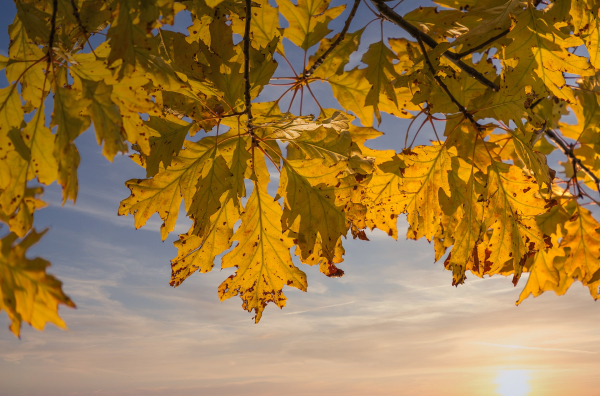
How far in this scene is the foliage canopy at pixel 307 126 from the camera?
1035 millimetres

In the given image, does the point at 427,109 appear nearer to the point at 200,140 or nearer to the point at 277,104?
the point at 277,104

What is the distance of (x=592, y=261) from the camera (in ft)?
6.39

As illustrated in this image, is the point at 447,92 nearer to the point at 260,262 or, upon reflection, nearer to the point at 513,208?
the point at 513,208

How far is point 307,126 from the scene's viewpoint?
120 cm

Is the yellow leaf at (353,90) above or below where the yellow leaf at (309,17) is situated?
below

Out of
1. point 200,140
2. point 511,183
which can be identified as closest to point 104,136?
point 200,140

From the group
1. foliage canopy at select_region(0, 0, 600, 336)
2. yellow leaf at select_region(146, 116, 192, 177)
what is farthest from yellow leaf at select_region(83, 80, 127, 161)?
yellow leaf at select_region(146, 116, 192, 177)

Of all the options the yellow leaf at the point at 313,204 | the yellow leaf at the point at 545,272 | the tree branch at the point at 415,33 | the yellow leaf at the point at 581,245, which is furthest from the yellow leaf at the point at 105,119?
the yellow leaf at the point at 581,245

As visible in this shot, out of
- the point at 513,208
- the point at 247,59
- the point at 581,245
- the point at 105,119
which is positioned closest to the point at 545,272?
the point at 581,245

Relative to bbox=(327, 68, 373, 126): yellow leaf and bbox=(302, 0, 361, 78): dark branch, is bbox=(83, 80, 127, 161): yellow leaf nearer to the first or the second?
bbox=(302, 0, 361, 78): dark branch

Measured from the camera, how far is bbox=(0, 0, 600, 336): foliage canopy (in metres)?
1.04

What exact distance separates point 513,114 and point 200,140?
3.21 ft

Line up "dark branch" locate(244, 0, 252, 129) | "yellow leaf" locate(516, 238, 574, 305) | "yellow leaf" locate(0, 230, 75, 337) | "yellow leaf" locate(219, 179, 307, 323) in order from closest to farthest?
"yellow leaf" locate(0, 230, 75, 337) < "dark branch" locate(244, 0, 252, 129) < "yellow leaf" locate(219, 179, 307, 323) < "yellow leaf" locate(516, 238, 574, 305)

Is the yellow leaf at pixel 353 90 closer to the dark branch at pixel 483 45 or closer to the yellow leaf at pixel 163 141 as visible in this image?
the dark branch at pixel 483 45
